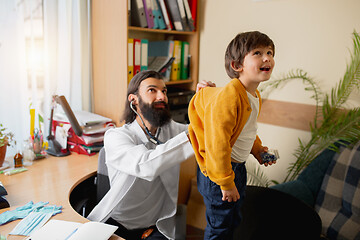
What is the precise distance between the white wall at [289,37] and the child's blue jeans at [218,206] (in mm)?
1361

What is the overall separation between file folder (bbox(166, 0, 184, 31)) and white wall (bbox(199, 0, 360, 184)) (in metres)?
0.31

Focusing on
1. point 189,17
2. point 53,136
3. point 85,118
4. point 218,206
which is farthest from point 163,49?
point 218,206

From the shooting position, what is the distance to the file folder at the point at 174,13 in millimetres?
2596

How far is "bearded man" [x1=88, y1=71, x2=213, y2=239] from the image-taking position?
1.56 m

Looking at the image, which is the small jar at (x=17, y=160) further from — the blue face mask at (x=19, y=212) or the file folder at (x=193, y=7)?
the file folder at (x=193, y=7)

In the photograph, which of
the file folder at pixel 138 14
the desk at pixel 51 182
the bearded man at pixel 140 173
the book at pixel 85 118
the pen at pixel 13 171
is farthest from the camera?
the file folder at pixel 138 14

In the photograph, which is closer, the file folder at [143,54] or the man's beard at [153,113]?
the man's beard at [153,113]

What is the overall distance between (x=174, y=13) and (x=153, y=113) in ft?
4.12

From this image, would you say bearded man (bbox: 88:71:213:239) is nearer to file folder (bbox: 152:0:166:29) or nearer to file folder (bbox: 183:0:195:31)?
file folder (bbox: 152:0:166:29)

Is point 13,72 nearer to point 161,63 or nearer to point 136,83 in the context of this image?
point 136,83

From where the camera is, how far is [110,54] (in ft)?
7.82

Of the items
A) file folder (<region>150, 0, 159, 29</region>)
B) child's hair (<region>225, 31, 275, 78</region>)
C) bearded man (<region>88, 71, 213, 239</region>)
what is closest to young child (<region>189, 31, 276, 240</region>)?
child's hair (<region>225, 31, 275, 78</region>)

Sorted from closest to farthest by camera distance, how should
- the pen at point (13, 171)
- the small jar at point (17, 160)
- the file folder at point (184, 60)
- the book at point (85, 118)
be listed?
1. the pen at point (13, 171)
2. the small jar at point (17, 160)
3. the book at point (85, 118)
4. the file folder at point (184, 60)

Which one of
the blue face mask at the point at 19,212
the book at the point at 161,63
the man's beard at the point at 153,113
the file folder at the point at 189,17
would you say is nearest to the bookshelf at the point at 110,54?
the book at the point at 161,63
